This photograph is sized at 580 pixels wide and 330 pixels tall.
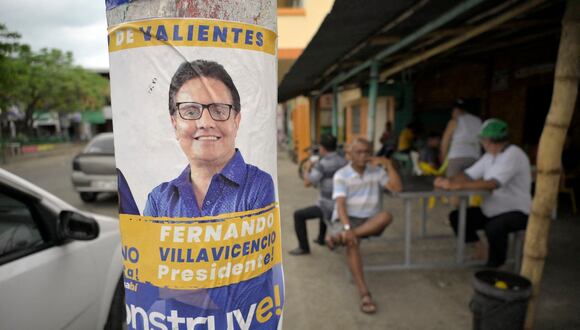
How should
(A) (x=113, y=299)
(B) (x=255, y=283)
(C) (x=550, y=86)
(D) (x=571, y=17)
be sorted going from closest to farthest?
(B) (x=255, y=283) < (D) (x=571, y=17) < (A) (x=113, y=299) < (C) (x=550, y=86)

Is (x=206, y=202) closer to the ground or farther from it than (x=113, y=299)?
farther from it

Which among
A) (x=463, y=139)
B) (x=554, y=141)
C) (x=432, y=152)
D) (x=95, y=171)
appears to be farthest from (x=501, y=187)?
(x=95, y=171)

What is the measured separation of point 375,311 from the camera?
10.6 feet

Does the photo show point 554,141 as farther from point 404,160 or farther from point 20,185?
point 404,160

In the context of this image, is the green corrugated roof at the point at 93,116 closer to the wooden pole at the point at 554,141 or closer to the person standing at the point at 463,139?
the person standing at the point at 463,139

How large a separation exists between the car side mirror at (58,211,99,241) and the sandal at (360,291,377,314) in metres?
2.25

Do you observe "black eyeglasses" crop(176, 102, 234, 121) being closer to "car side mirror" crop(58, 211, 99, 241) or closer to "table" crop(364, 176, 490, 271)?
"car side mirror" crop(58, 211, 99, 241)

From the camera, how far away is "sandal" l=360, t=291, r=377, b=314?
3.23 m

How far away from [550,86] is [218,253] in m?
8.05

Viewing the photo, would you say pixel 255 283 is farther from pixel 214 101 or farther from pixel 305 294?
pixel 305 294

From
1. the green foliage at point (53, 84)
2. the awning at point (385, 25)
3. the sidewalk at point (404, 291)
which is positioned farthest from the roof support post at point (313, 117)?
the green foliage at point (53, 84)

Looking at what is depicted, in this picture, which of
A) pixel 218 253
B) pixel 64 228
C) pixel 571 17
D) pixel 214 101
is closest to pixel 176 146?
pixel 214 101

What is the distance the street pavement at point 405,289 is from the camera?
3092 mm

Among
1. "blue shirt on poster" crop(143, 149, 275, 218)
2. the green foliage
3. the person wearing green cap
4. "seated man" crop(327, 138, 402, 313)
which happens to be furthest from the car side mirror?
the green foliage
